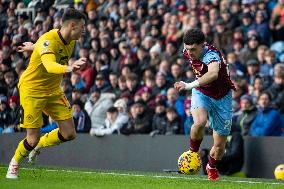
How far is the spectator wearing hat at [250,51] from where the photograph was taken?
18797 mm

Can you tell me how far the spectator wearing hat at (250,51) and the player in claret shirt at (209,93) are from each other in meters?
5.24

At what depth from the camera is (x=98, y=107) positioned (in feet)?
65.3

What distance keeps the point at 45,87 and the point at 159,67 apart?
7.19 metres

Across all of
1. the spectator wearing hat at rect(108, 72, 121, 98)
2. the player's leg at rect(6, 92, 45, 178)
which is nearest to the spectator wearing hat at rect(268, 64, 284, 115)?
the spectator wearing hat at rect(108, 72, 121, 98)

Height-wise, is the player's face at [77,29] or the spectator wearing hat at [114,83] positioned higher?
the player's face at [77,29]

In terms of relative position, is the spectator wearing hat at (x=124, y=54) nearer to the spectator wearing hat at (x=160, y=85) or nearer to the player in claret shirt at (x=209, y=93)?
the spectator wearing hat at (x=160, y=85)

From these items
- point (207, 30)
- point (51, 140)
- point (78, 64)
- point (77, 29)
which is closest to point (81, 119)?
point (207, 30)

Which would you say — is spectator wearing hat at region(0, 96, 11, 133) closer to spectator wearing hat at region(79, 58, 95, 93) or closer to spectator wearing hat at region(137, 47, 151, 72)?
spectator wearing hat at region(79, 58, 95, 93)

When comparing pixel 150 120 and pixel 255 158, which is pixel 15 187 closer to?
pixel 255 158

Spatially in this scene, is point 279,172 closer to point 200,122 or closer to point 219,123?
point 219,123

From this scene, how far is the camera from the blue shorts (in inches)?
534

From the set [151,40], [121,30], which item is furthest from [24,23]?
[151,40]

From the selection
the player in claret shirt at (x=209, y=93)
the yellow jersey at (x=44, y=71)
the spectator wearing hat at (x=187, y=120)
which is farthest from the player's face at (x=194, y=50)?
the spectator wearing hat at (x=187, y=120)

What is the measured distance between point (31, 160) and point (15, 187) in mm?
3337
